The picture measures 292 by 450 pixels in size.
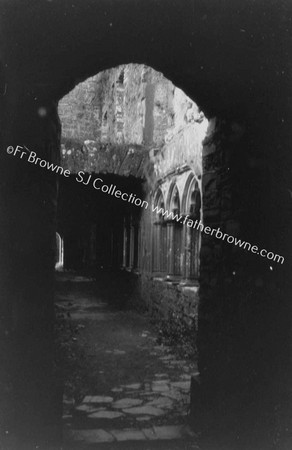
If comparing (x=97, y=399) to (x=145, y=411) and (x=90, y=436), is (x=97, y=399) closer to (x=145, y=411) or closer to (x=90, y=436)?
(x=145, y=411)

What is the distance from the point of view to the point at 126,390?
490 cm

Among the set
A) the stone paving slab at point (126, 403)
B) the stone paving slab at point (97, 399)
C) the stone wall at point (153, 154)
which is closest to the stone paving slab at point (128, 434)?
the stone paving slab at point (126, 403)

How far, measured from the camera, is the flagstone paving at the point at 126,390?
382 cm

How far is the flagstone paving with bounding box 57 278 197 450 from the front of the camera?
12.5 ft

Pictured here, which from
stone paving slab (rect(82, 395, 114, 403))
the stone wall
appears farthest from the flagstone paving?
the stone wall

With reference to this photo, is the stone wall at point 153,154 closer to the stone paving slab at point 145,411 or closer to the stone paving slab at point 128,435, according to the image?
the stone paving slab at point 145,411

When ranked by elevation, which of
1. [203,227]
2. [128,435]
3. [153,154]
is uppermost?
[153,154]

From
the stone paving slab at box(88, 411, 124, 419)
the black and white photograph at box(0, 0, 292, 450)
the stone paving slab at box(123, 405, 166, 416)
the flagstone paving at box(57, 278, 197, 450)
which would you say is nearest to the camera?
the black and white photograph at box(0, 0, 292, 450)

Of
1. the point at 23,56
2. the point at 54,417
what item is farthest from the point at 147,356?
the point at 23,56

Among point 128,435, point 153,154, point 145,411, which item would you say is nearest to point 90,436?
point 128,435

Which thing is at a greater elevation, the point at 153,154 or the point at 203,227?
the point at 153,154

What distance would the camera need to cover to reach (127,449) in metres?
3.51

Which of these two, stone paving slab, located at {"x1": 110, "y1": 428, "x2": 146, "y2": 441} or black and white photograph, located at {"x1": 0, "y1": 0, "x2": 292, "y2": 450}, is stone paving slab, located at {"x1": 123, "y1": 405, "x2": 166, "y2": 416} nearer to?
black and white photograph, located at {"x1": 0, "y1": 0, "x2": 292, "y2": 450}

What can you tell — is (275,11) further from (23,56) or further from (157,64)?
(23,56)
